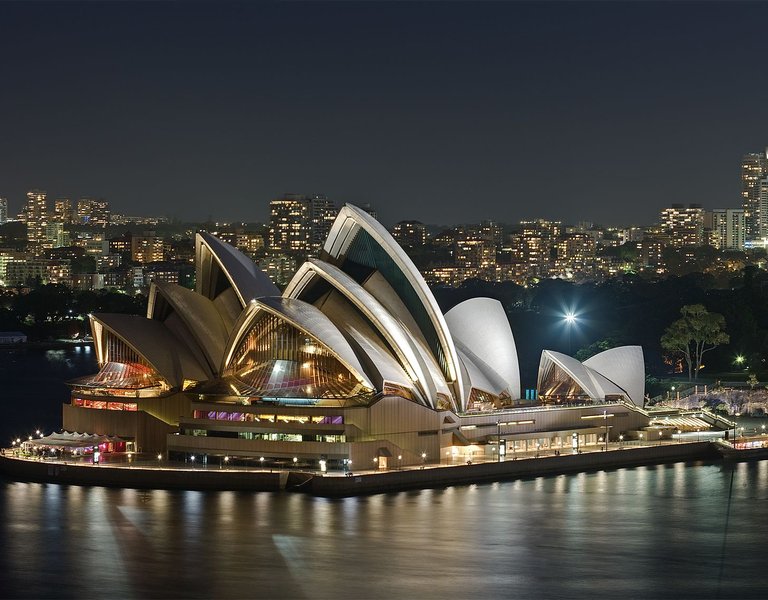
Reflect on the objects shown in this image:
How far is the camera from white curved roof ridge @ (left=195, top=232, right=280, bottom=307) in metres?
52.1

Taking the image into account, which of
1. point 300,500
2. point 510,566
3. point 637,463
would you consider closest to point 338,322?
point 300,500

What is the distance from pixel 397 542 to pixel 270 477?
848 centimetres

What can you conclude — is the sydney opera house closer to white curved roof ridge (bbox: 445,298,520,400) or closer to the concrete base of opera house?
white curved roof ridge (bbox: 445,298,520,400)

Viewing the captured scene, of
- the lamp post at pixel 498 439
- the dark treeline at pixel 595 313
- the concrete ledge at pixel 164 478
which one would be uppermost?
the dark treeline at pixel 595 313

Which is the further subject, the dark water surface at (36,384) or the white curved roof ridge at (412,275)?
the dark water surface at (36,384)

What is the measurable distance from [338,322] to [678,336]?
32.2 metres

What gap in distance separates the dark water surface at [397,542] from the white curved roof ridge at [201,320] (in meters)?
7.71

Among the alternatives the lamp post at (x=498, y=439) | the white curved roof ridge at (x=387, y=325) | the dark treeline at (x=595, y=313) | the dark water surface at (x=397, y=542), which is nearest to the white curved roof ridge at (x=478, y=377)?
the lamp post at (x=498, y=439)

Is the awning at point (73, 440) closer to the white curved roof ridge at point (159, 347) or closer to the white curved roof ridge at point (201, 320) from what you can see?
the white curved roof ridge at point (159, 347)

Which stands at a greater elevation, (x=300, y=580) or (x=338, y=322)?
(x=338, y=322)

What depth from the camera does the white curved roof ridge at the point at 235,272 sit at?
171 feet

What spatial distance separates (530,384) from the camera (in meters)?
84.1

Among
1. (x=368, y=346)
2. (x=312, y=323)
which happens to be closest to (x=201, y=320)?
(x=312, y=323)

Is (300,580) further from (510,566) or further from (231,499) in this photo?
(231,499)
